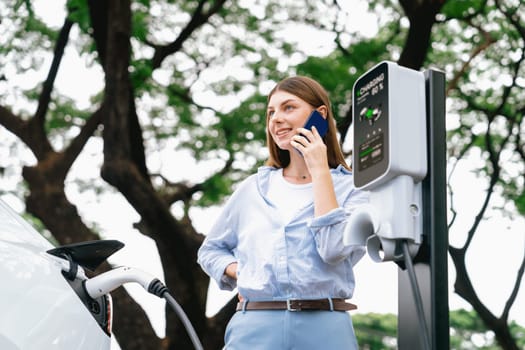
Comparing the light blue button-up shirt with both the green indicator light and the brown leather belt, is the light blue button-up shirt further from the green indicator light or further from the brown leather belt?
the green indicator light

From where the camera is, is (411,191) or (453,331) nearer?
(411,191)

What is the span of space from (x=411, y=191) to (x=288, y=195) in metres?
0.63

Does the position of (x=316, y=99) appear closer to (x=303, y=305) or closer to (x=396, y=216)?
(x=303, y=305)

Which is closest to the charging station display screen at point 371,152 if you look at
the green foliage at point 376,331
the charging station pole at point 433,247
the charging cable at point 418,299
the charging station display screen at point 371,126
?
the charging station display screen at point 371,126

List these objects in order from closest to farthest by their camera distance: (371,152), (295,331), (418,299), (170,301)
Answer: (418,299)
(371,152)
(170,301)
(295,331)

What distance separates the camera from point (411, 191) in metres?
1.60

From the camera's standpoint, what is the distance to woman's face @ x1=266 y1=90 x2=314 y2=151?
2.20m

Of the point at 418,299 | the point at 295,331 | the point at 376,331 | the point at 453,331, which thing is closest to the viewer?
the point at 418,299

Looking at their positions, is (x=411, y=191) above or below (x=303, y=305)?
above

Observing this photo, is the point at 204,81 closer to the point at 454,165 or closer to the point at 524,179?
the point at 454,165

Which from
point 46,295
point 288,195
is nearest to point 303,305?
point 288,195

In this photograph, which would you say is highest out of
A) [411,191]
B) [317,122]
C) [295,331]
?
[317,122]

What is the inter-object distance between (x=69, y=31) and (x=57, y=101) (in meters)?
1.25

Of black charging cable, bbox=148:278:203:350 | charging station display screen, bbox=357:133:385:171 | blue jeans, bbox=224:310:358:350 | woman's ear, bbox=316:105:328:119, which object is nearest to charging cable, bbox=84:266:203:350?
black charging cable, bbox=148:278:203:350
